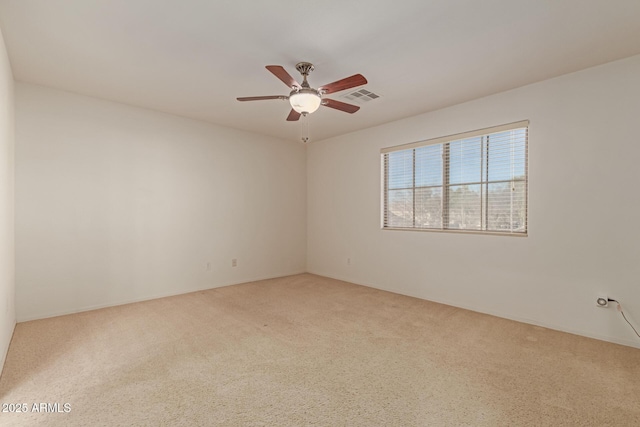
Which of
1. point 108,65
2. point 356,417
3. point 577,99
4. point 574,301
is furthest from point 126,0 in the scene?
point 574,301

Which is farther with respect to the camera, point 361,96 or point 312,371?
point 361,96

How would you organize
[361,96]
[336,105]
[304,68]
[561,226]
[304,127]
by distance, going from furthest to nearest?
[304,127] < [361,96] < [561,226] < [336,105] < [304,68]

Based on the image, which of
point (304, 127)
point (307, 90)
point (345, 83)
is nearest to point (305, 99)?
point (307, 90)

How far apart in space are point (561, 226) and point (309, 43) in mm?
3064

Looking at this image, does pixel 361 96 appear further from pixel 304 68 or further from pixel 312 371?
pixel 312 371

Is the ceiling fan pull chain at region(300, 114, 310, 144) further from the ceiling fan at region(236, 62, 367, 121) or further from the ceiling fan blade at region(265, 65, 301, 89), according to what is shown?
the ceiling fan blade at region(265, 65, 301, 89)

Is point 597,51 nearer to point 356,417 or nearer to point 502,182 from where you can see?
point 502,182

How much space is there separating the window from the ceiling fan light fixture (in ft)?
7.31

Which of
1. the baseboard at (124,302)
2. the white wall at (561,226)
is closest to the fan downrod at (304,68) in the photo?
the white wall at (561,226)

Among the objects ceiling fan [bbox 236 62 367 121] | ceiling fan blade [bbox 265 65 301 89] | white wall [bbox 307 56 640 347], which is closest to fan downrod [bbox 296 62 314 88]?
ceiling fan [bbox 236 62 367 121]

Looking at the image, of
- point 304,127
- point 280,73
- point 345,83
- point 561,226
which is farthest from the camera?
point 304,127

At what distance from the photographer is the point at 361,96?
367 centimetres

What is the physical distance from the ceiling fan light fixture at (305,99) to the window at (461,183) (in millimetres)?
2228

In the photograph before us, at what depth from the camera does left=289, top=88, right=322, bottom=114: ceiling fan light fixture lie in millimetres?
2623
